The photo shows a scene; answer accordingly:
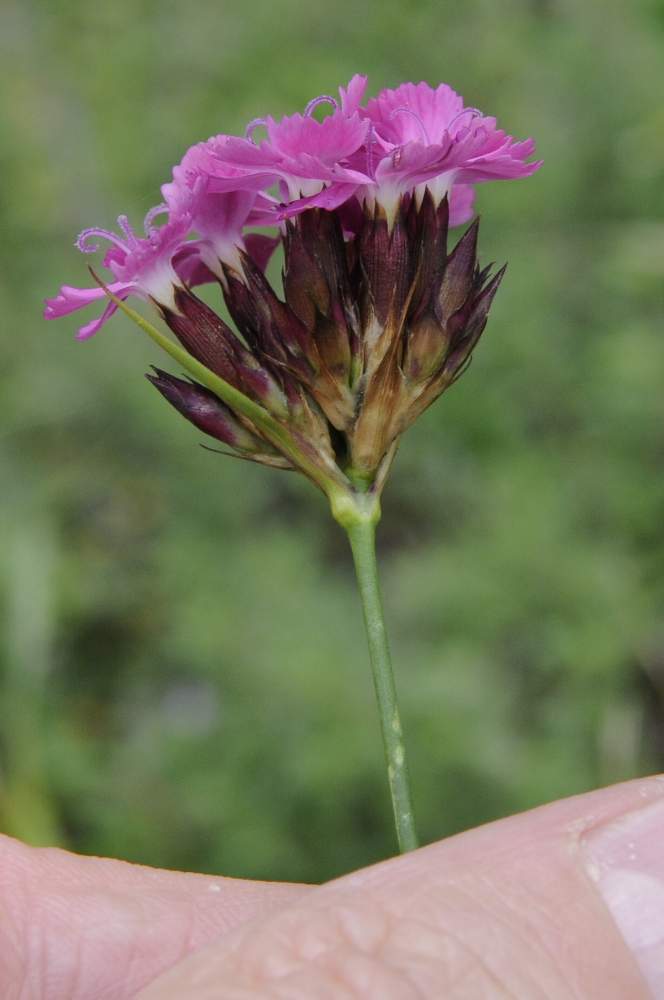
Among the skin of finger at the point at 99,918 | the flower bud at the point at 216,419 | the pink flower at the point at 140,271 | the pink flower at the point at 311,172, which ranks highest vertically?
the pink flower at the point at 311,172

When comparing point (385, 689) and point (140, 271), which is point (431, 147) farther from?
point (385, 689)

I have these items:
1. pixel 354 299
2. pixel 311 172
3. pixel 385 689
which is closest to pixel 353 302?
pixel 354 299

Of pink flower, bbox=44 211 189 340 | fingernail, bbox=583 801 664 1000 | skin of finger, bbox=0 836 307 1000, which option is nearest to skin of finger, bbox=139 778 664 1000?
fingernail, bbox=583 801 664 1000

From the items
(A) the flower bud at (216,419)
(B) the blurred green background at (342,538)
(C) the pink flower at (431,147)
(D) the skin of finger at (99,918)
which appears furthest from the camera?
(B) the blurred green background at (342,538)

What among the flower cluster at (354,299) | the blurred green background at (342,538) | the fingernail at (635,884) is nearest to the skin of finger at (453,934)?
the fingernail at (635,884)

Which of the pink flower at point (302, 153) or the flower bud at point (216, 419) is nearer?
the pink flower at point (302, 153)

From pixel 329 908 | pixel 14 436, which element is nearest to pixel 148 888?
pixel 329 908

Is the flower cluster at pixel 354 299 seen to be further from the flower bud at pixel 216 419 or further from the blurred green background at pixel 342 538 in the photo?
the blurred green background at pixel 342 538

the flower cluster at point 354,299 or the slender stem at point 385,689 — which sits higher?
the flower cluster at point 354,299

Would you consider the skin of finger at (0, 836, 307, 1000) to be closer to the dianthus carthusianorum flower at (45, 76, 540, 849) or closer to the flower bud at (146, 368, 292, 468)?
the dianthus carthusianorum flower at (45, 76, 540, 849)
